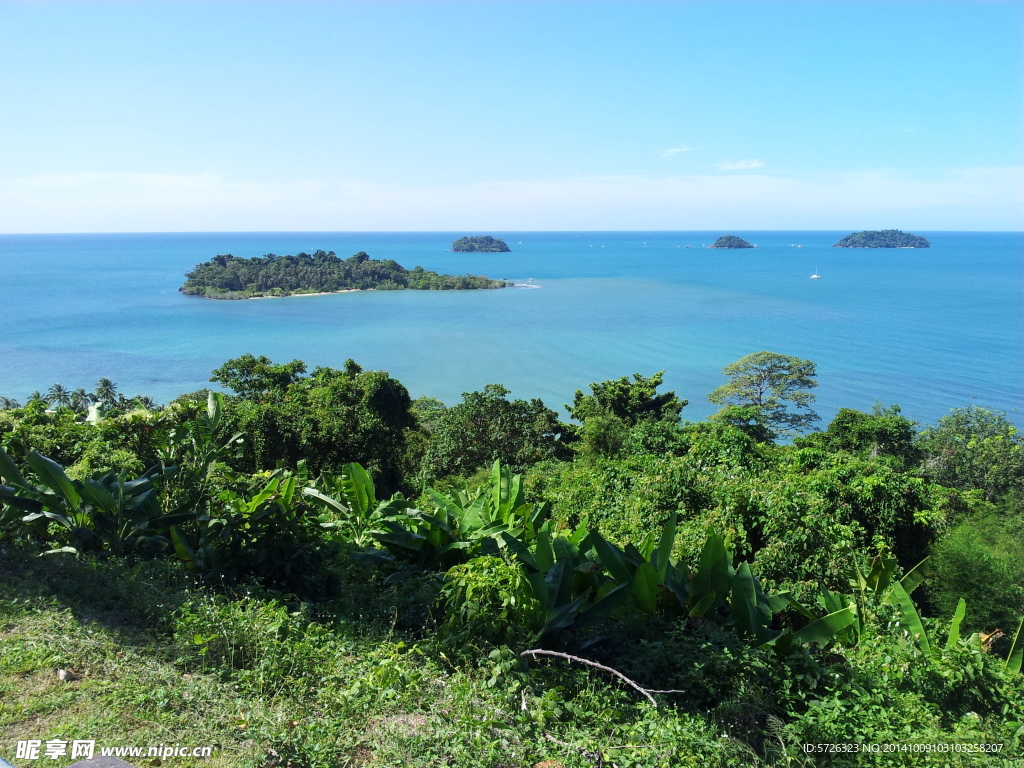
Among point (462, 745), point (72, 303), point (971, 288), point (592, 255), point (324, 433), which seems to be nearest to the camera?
point (462, 745)

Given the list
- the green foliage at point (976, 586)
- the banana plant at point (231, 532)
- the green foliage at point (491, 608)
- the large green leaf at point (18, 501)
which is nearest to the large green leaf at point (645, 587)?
the green foliage at point (491, 608)

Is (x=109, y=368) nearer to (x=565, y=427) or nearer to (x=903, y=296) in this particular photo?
(x=565, y=427)

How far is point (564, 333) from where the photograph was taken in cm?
7400

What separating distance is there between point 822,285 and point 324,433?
369 feet

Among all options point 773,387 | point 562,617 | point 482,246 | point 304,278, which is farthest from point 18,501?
point 482,246

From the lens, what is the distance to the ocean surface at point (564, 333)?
177 ft

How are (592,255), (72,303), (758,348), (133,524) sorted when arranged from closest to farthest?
1. (133,524)
2. (758,348)
3. (72,303)
4. (592,255)

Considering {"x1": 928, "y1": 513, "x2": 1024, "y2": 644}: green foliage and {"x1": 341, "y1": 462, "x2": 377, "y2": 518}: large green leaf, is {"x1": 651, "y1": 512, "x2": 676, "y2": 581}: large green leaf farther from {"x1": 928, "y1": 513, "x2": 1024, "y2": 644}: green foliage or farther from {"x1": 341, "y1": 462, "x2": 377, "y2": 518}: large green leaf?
{"x1": 928, "y1": 513, "x2": 1024, "y2": 644}: green foliage

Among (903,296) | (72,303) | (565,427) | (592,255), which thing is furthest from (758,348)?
(592,255)

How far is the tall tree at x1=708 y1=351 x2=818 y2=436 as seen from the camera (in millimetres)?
37156

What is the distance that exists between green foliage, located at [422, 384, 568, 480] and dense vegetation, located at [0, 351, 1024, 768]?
10512 mm

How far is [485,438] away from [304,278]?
317 ft

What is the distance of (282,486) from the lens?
4793 millimetres

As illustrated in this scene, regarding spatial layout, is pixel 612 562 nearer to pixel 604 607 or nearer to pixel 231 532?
pixel 604 607
